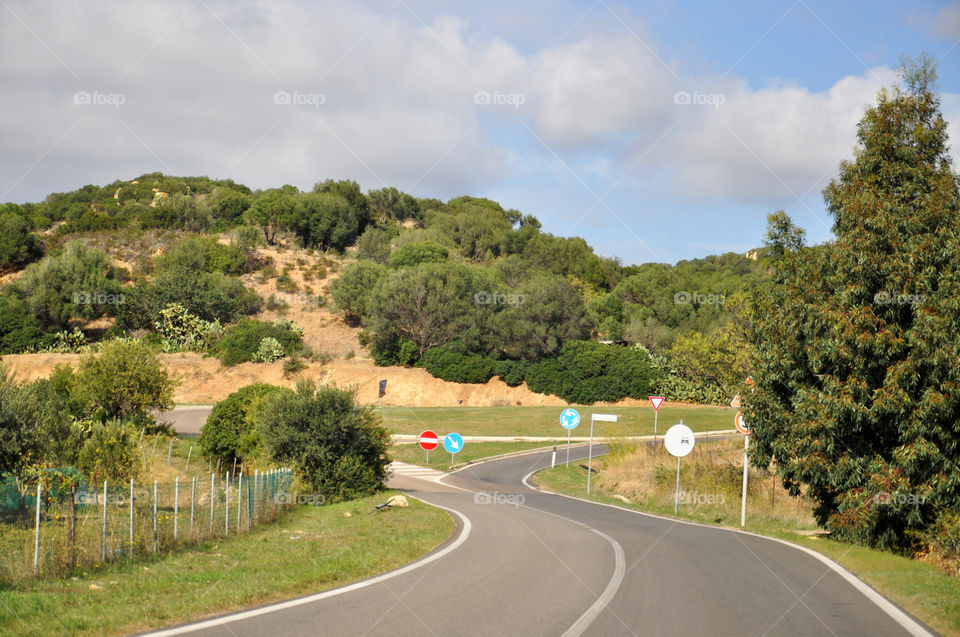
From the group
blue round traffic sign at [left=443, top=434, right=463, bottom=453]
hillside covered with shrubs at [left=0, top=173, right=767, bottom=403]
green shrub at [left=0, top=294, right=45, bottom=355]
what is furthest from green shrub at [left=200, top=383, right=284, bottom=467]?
green shrub at [left=0, top=294, right=45, bottom=355]

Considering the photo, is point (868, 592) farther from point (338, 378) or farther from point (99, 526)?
point (338, 378)

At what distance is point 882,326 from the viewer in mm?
15320

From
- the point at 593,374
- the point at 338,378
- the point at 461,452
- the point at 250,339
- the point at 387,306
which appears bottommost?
the point at 461,452

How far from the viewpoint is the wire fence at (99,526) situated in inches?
434

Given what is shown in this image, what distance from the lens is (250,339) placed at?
245 ft

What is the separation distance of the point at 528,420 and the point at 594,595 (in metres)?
49.5

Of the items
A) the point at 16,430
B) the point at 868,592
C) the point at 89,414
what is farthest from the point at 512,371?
the point at 868,592

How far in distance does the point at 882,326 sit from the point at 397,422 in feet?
149

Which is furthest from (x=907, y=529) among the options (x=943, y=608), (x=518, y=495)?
(x=518, y=495)

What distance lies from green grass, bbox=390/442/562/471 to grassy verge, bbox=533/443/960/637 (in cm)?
633

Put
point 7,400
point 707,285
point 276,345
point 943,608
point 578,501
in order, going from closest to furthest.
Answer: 1. point 943,608
2. point 7,400
3. point 578,501
4. point 276,345
5. point 707,285

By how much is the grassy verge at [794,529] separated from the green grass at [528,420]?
15.8m

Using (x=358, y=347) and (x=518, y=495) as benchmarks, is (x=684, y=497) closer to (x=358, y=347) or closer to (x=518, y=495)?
(x=518, y=495)

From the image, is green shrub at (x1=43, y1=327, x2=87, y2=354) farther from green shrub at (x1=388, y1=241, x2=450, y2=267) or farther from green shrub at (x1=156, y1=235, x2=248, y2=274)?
green shrub at (x1=388, y1=241, x2=450, y2=267)
